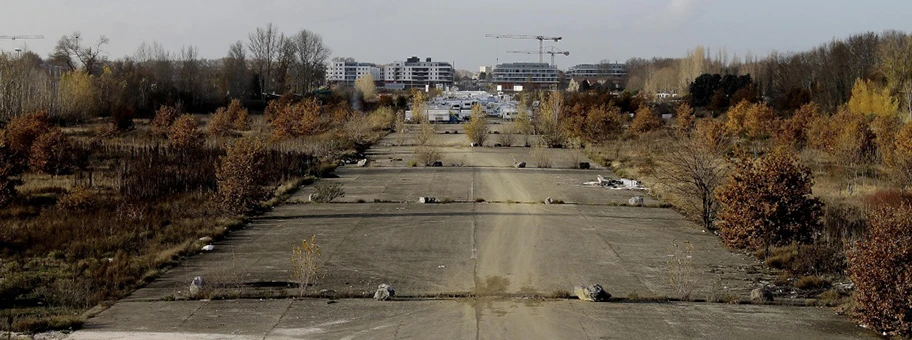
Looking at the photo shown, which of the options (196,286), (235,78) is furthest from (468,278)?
(235,78)

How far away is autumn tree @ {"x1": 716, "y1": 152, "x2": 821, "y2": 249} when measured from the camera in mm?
15211

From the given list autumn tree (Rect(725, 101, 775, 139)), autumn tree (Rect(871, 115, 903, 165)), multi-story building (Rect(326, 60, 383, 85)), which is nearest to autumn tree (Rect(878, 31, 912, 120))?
autumn tree (Rect(725, 101, 775, 139))

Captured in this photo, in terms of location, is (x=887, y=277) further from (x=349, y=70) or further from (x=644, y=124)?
(x=349, y=70)

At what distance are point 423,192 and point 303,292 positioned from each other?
40.7 feet

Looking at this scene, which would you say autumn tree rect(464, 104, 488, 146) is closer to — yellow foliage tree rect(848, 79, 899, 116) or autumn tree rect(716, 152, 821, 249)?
yellow foliage tree rect(848, 79, 899, 116)

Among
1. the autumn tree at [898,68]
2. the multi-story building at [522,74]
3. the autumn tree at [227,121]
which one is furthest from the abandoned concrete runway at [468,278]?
the multi-story building at [522,74]

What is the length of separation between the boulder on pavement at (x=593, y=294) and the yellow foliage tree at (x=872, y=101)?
3604 centimetres

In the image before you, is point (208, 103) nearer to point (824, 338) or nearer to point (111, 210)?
point (111, 210)

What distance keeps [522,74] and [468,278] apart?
568ft

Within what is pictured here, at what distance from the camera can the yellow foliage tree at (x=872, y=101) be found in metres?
43.5

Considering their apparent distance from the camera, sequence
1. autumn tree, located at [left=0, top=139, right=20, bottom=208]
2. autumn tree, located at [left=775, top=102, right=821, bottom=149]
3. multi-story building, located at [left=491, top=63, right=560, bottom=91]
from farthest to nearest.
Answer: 1. multi-story building, located at [left=491, top=63, right=560, bottom=91]
2. autumn tree, located at [left=775, top=102, right=821, bottom=149]
3. autumn tree, located at [left=0, top=139, right=20, bottom=208]

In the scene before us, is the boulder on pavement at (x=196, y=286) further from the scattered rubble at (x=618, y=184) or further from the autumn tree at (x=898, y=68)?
the autumn tree at (x=898, y=68)

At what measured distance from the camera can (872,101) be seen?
45344mm

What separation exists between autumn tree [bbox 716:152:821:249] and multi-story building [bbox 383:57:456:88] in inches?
6668
